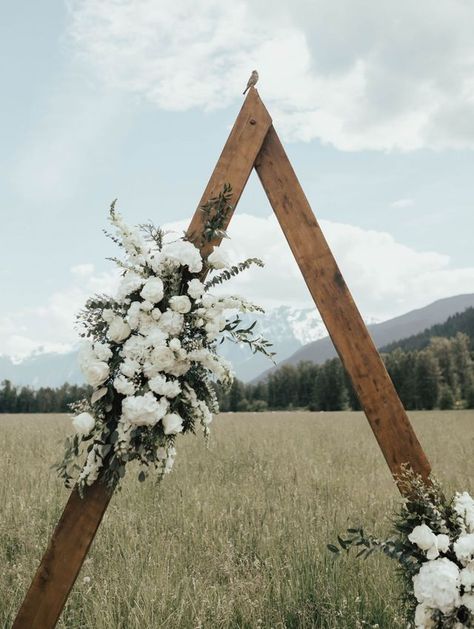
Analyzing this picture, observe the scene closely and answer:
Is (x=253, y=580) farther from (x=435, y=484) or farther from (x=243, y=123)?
(x=243, y=123)

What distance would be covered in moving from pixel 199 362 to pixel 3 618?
81.7 inches

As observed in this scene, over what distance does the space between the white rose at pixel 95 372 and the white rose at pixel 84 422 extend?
0.49 feet

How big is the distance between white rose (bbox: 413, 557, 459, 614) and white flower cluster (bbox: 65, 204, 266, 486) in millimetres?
1240

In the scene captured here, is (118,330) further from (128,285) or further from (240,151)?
(240,151)

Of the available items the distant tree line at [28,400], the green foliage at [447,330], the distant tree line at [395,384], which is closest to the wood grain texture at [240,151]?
the distant tree line at [395,384]

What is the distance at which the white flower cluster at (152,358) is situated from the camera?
267 centimetres

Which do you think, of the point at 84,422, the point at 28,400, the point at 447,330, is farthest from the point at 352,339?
the point at 447,330

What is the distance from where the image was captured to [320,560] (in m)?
3.93

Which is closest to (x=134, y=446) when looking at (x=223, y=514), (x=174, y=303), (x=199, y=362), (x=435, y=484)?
(x=199, y=362)

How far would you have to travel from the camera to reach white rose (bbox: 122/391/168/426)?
102 inches

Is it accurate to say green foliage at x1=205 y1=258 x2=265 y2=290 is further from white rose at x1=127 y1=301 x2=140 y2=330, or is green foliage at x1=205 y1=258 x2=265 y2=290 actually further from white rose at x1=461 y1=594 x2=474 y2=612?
white rose at x1=461 y1=594 x2=474 y2=612

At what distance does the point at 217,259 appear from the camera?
112 inches

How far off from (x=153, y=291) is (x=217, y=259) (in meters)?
0.36

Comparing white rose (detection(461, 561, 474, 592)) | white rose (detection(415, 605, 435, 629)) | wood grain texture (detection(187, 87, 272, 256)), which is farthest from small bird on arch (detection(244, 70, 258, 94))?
white rose (detection(415, 605, 435, 629))
